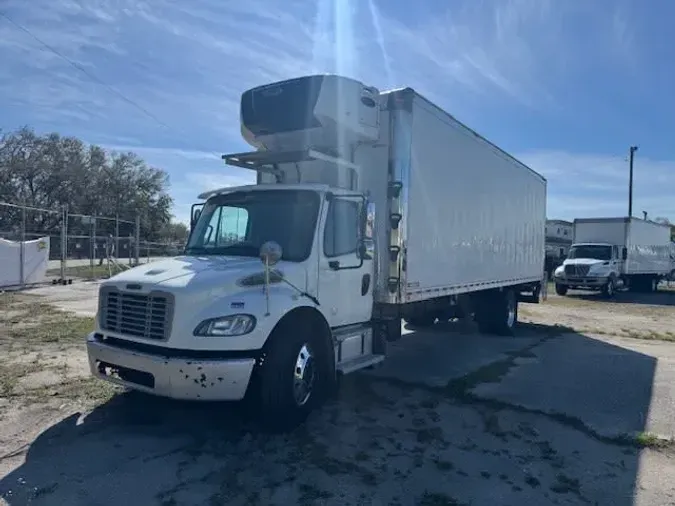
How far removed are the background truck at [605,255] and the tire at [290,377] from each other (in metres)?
21.9

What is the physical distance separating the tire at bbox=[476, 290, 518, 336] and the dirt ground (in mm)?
3084

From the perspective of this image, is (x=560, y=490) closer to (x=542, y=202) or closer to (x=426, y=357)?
(x=426, y=357)

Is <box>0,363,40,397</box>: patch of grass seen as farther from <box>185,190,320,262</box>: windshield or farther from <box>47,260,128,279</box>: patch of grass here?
<box>47,260,128,279</box>: patch of grass

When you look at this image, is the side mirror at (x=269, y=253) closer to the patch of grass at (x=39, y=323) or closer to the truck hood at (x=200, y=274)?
the truck hood at (x=200, y=274)

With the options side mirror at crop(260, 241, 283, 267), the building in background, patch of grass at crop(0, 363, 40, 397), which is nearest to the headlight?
side mirror at crop(260, 241, 283, 267)

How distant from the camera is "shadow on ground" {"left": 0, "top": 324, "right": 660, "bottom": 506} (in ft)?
13.1

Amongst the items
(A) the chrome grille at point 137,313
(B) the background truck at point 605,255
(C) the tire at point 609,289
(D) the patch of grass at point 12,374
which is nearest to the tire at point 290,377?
(A) the chrome grille at point 137,313

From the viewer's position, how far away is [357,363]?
6230 millimetres

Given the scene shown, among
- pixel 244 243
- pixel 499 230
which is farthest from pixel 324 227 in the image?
pixel 499 230

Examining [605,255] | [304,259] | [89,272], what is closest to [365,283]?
[304,259]

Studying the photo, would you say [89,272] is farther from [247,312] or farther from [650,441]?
[650,441]

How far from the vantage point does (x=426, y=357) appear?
919 cm

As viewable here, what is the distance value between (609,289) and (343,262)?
22.3m

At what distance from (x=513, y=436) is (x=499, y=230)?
A: 587 cm
